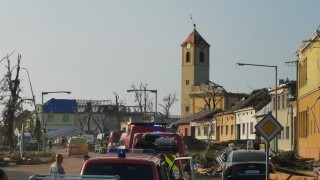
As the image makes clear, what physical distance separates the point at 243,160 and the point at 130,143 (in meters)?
4.37

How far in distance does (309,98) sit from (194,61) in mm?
101589

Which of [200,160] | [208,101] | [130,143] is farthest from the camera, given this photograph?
[208,101]

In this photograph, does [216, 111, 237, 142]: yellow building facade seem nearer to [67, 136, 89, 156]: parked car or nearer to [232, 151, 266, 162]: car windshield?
[67, 136, 89, 156]: parked car

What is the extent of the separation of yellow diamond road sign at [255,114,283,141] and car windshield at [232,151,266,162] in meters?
7.31

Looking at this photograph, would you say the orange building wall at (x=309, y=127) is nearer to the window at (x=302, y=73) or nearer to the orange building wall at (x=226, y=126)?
the window at (x=302, y=73)

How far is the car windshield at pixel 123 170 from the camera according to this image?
12359 millimetres

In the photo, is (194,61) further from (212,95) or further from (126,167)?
(126,167)

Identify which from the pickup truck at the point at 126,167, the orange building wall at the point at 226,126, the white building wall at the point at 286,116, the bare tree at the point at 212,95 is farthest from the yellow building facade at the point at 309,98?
the bare tree at the point at 212,95

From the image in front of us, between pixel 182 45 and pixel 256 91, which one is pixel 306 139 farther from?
pixel 182 45

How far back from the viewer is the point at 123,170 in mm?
12547

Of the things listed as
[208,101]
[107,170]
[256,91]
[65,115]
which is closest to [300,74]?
[256,91]

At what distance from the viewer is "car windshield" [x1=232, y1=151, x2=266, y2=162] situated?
28.0 m

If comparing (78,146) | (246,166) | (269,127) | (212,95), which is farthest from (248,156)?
(212,95)

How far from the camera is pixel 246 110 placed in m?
80.8
